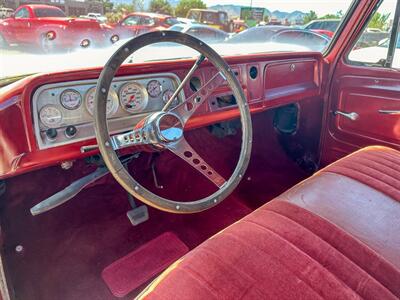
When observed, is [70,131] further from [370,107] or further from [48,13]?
[370,107]

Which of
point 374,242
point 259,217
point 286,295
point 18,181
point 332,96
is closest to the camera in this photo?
point 286,295

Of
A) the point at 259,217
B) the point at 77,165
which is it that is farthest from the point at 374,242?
the point at 77,165

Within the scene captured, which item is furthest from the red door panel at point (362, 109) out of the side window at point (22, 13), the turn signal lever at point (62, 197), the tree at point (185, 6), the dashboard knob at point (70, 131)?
the side window at point (22, 13)

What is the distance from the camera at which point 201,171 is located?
4.45 ft

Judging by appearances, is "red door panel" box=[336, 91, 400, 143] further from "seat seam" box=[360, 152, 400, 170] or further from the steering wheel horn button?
the steering wheel horn button

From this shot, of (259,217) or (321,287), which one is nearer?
(321,287)

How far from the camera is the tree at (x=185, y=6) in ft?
5.94

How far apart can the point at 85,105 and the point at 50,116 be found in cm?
14

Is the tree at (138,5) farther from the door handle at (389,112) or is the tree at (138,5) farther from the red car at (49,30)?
the door handle at (389,112)

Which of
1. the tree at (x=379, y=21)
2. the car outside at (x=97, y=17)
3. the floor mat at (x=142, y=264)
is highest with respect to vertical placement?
the car outside at (x=97, y=17)

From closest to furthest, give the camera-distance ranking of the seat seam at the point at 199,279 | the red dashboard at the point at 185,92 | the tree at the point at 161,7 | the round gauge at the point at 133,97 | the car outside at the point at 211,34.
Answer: the seat seam at the point at 199,279, the red dashboard at the point at 185,92, the round gauge at the point at 133,97, the tree at the point at 161,7, the car outside at the point at 211,34

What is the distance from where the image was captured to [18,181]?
191cm

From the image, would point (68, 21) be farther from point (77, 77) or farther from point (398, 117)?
point (398, 117)

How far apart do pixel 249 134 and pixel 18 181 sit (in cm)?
130
